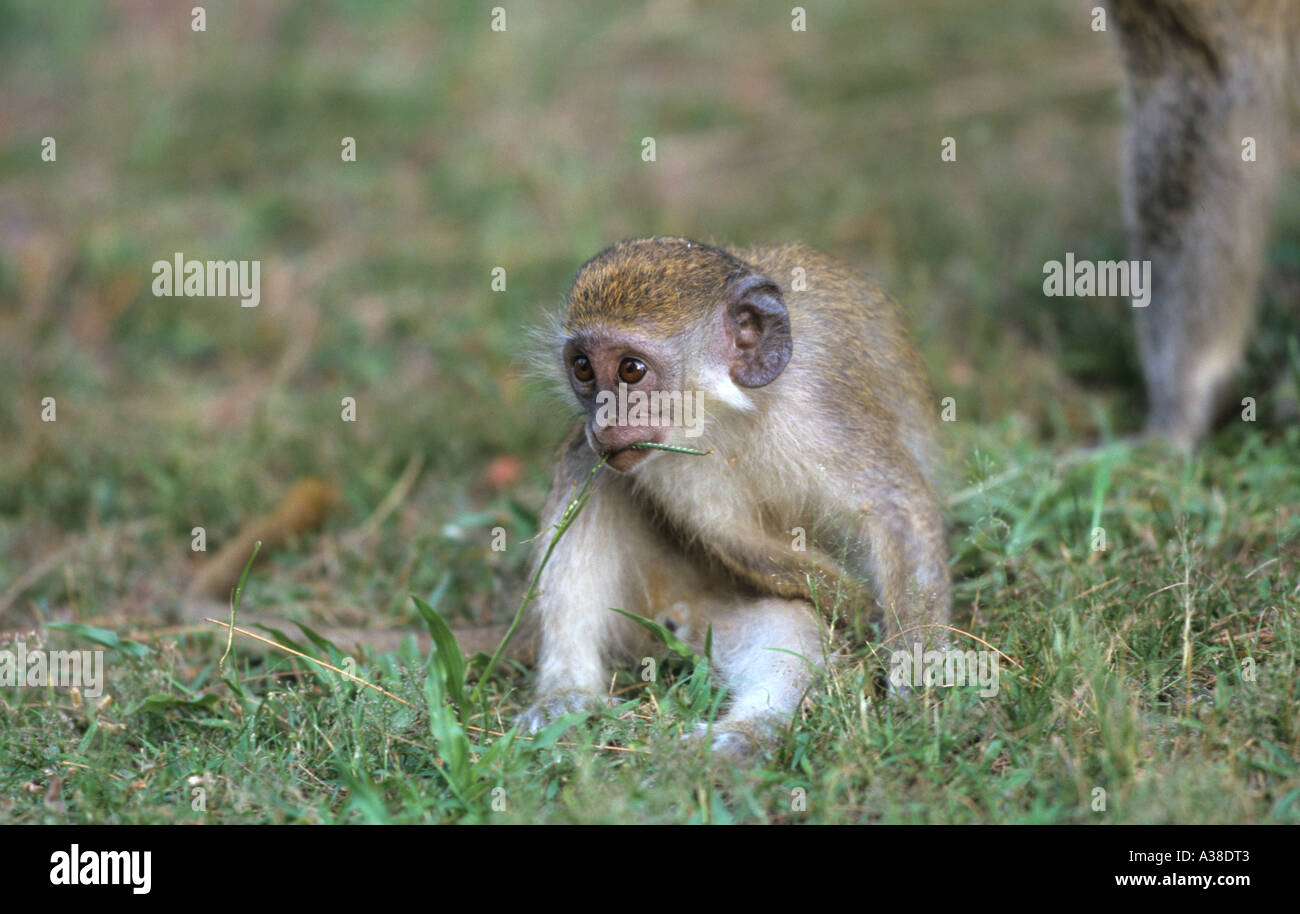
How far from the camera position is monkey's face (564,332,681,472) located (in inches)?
150

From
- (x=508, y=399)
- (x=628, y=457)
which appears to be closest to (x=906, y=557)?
(x=628, y=457)

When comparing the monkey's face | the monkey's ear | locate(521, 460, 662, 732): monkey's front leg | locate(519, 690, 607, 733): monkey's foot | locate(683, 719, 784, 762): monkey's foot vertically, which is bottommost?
locate(683, 719, 784, 762): monkey's foot

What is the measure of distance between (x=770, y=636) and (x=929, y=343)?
267 centimetres

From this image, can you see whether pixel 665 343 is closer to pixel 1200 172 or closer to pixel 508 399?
pixel 508 399

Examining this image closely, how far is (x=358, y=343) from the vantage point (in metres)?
7.00

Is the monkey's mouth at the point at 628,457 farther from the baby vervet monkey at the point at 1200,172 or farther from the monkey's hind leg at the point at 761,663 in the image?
the baby vervet monkey at the point at 1200,172

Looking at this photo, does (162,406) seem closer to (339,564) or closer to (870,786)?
(339,564)

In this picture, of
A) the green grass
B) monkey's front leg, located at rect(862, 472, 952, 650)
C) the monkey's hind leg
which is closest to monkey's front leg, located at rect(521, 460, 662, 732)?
the green grass

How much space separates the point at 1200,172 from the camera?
523 cm

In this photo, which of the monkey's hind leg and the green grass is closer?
the green grass

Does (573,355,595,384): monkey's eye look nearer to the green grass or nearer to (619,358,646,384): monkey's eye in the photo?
(619,358,646,384): monkey's eye

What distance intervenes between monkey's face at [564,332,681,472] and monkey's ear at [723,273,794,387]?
0.75 ft

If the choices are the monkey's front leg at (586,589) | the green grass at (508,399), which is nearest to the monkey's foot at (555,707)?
the monkey's front leg at (586,589)

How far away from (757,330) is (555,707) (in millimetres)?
1276
